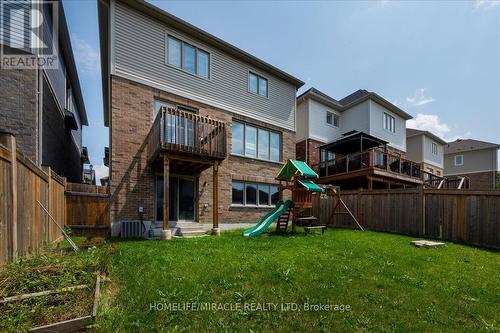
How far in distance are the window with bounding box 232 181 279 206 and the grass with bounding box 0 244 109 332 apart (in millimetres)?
8714

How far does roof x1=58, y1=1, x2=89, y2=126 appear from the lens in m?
10.8

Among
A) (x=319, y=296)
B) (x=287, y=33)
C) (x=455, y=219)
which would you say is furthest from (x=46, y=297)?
(x=287, y=33)

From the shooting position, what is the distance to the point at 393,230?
11453 mm

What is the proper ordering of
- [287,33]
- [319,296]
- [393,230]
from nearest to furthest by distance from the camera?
[319,296]
[393,230]
[287,33]

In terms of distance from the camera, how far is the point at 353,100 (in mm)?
21219

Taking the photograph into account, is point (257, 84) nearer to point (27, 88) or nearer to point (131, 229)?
point (131, 229)

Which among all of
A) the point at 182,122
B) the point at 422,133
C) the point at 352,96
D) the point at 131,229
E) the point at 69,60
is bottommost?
the point at 131,229

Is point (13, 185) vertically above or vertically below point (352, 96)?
below

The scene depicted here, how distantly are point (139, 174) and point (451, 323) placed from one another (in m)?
9.93

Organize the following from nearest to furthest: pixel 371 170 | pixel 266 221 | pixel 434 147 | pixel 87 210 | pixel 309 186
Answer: pixel 87 210 → pixel 309 186 → pixel 266 221 → pixel 371 170 → pixel 434 147

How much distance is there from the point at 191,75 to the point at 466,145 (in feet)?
116

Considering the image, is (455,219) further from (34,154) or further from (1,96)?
(1,96)

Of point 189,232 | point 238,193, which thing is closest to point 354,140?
point 238,193

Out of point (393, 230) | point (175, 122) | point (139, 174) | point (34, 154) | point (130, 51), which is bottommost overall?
point (393, 230)
